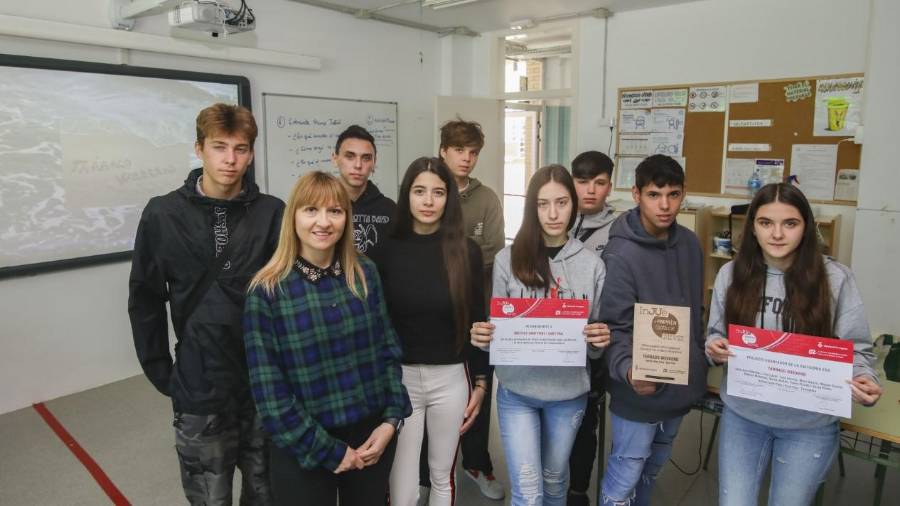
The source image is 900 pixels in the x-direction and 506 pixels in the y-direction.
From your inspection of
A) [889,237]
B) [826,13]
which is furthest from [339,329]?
[826,13]

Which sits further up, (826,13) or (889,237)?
(826,13)

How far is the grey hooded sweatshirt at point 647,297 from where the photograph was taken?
169 cm

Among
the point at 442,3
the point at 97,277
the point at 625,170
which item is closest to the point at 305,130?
the point at 442,3

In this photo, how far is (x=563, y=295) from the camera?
1.73m

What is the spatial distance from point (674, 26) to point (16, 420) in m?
5.16

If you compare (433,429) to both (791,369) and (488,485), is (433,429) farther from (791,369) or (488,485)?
(791,369)

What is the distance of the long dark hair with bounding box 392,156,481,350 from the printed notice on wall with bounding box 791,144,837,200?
3.46 metres

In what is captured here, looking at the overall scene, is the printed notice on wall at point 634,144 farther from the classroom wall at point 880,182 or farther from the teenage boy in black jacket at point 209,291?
the teenage boy in black jacket at point 209,291

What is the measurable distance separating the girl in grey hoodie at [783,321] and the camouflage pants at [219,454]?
1.33 metres

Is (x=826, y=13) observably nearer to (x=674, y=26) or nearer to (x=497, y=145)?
(x=674, y=26)

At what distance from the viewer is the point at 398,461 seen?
174cm

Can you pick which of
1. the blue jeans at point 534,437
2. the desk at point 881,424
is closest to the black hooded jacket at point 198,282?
the blue jeans at point 534,437

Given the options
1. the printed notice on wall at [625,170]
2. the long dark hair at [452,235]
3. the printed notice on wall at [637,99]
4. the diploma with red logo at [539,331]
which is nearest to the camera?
the diploma with red logo at [539,331]

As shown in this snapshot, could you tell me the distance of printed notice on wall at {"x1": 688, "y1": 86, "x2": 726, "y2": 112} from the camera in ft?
14.7
